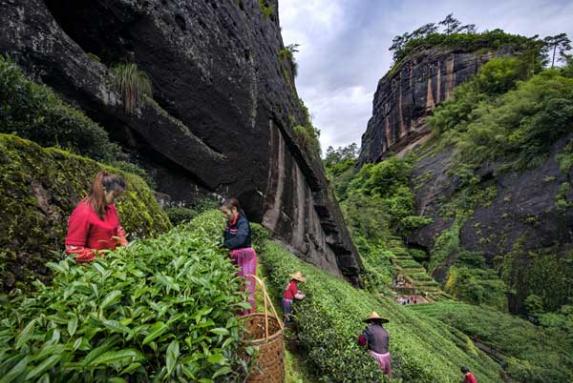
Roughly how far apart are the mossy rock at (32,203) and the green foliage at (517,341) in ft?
55.4

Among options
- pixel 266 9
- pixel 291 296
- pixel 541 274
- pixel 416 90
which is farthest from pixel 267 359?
pixel 416 90

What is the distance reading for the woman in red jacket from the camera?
2344mm

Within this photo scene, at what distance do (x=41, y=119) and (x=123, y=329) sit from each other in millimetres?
4589

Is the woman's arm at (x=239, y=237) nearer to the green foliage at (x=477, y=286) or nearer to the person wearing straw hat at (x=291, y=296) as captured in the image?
the person wearing straw hat at (x=291, y=296)

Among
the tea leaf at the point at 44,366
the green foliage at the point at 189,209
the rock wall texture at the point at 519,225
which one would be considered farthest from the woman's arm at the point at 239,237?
the rock wall texture at the point at 519,225

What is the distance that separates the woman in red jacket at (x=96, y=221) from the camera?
2.34 meters

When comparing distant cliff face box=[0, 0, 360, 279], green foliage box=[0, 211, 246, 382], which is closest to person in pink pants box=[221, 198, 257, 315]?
green foliage box=[0, 211, 246, 382]

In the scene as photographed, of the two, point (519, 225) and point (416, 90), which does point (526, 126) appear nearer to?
point (519, 225)

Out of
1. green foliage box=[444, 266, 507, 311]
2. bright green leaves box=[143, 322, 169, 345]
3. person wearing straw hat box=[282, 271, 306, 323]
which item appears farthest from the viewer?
green foliage box=[444, 266, 507, 311]

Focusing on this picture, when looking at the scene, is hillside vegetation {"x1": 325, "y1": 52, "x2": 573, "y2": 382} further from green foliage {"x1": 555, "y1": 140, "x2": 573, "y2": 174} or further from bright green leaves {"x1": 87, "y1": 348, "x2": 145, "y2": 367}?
bright green leaves {"x1": 87, "y1": 348, "x2": 145, "y2": 367}

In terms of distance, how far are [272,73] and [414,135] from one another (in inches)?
1342

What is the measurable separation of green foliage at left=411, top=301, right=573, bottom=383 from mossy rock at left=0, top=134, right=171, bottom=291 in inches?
665

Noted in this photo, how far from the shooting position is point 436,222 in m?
29.3

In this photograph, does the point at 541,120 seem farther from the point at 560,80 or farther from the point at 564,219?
the point at 564,219
